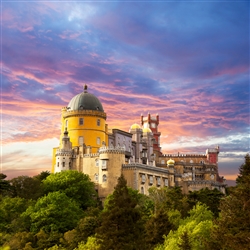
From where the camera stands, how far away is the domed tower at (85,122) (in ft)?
323

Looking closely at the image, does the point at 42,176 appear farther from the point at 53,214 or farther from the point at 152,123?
the point at 152,123

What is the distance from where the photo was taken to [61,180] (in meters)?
85.1

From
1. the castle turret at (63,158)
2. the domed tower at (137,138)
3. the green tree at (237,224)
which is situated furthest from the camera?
the domed tower at (137,138)

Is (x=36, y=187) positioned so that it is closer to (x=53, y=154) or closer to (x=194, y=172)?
(x=53, y=154)

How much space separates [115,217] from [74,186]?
40224mm

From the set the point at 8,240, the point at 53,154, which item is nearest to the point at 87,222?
the point at 8,240

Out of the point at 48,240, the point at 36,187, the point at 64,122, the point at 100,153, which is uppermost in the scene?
the point at 64,122

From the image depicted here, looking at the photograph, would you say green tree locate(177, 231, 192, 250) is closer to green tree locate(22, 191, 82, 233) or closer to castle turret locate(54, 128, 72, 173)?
green tree locate(22, 191, 82, 233)

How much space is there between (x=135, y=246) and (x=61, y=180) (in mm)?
42274

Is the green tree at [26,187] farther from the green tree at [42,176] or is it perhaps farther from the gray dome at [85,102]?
the gray dome at [85,102]

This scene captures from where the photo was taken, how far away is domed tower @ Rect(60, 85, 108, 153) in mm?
98500

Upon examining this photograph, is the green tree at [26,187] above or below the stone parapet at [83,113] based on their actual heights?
below

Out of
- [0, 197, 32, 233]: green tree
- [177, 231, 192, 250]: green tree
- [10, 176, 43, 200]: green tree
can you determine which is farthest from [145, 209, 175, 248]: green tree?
[10, 176, 43, 200]: green tree

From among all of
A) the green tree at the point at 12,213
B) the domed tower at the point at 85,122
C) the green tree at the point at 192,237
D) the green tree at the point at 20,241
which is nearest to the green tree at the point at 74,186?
the green tree at the point at 12,213
